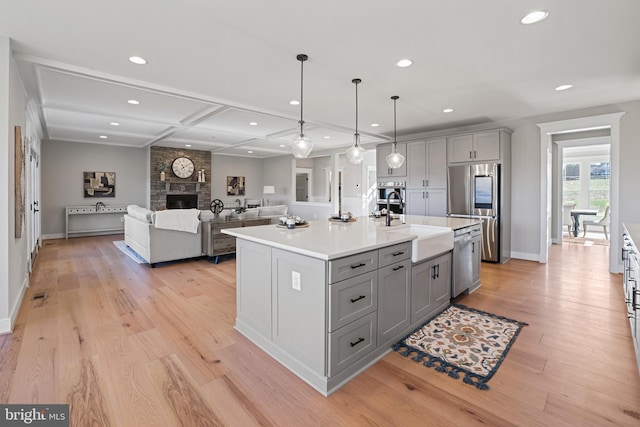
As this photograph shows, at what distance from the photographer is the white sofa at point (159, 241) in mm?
4918

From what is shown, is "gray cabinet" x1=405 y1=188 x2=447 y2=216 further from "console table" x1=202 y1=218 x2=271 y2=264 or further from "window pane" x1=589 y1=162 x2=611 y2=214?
"window pane" x1=589 y1=162 x2=611 y2=214

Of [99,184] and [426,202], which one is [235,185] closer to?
[99,184]

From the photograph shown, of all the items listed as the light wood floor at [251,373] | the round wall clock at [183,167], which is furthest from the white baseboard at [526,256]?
the round wall clock at [183,167]

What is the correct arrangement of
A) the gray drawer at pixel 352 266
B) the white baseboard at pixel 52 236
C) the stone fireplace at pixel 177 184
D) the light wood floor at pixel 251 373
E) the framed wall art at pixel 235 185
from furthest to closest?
the framed wall art at pixel 235 185 < the stone fireplace at pixel 177 184 < the white baseboard at pixel 52 236 < the gray drawer at pixel 352 266 < the light wood floor at pixel 251 373

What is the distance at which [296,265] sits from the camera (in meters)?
2.05

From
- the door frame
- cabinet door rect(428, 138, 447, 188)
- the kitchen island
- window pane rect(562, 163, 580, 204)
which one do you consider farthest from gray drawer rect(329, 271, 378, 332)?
window pane rect(562, 163, 580, 204)

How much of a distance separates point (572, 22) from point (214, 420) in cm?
371

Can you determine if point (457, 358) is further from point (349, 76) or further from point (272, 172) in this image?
point (272, 172)

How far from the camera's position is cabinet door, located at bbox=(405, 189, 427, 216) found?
6203 millimetres

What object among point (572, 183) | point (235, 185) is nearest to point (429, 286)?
point (235, 185)

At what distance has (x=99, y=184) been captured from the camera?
8398mm

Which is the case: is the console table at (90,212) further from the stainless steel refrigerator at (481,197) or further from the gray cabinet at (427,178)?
the stainless steel refrigerator at (481,197)

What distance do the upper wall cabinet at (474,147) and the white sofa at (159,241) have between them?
4.85m

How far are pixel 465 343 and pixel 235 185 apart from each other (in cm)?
986
